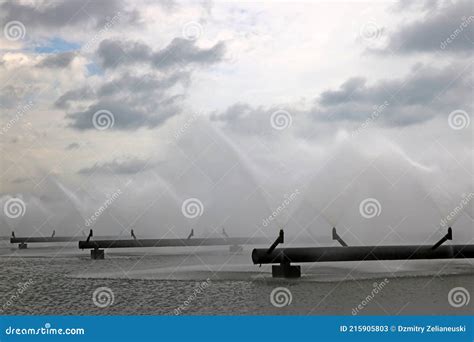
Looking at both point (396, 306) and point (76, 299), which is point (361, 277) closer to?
point (396, 306)

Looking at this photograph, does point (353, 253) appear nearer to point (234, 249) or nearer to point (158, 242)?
point (158, 242)

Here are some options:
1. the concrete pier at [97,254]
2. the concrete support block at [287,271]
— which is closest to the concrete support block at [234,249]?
the concrete pier at [97,254]

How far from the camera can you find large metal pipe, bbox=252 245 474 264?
1389 inches

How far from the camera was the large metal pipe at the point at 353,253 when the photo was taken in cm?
3528

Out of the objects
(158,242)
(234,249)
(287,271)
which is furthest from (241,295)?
(234,249)

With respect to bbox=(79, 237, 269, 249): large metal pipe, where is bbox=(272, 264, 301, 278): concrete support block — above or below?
below

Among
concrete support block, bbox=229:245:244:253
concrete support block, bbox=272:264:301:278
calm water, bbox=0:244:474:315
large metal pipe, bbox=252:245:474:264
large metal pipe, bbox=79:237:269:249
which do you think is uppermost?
large metal pipe, bbox=79:237:269:249

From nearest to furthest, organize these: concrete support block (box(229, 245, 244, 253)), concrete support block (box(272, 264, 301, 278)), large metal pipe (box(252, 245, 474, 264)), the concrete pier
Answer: large metal pipe (box(252, 245, 474, 264)) → concrete support block (box(272, 264, 301, 278)) → the concrete pier → concrete support block (box(229, 245, 244, 253))

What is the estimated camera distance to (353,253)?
36.4 meters

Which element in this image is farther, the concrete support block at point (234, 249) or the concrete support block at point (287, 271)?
the concrete support block at point (234, 249)

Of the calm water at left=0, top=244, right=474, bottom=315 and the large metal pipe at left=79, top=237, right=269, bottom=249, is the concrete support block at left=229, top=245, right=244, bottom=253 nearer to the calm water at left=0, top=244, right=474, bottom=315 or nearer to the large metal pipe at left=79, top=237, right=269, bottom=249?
the large metal pipe at left=79, top=237, right=269, bottom=249

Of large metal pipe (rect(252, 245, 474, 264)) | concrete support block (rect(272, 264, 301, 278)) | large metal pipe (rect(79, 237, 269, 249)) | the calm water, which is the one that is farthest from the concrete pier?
concrete support block (rect(272, 264, 301, 278))

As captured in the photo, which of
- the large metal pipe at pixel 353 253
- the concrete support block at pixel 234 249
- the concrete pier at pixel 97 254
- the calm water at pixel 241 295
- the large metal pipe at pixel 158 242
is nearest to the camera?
the calm water at pixel 241 295

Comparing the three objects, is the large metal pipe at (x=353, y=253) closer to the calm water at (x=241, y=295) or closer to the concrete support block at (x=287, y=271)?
the concrete support block at (x=287, y=271)
